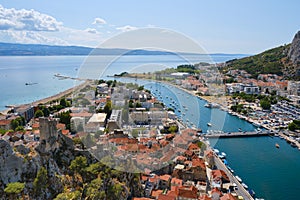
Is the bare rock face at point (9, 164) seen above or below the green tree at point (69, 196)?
above

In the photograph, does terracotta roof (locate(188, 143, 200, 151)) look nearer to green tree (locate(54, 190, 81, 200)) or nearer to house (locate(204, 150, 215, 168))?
house (locate(204, 150, 215, 168))

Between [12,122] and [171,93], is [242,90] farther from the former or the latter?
[12,122]

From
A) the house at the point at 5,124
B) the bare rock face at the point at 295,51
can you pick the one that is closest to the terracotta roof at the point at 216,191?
the house at the point at 5,124

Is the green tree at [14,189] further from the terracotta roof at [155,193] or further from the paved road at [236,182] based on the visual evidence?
the paved road at [236,182]

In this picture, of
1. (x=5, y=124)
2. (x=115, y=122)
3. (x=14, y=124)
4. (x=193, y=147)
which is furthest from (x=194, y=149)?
(x=5, y=124)

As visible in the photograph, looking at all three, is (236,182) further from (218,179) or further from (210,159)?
(210,159)

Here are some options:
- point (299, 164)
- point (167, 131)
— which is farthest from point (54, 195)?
point (299, 164)
